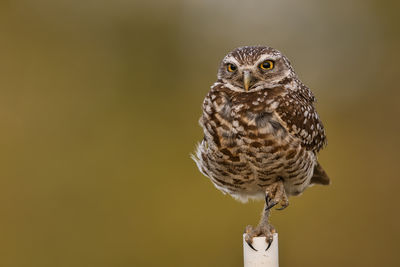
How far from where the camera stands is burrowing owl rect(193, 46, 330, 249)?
2.10m

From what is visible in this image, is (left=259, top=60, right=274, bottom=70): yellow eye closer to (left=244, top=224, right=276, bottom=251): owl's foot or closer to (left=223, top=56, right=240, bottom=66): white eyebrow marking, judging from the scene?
(left=223, top=56, right=240, bottom=66): white eyebrow marking

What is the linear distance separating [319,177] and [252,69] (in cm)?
90

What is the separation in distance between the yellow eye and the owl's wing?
0.15 meters

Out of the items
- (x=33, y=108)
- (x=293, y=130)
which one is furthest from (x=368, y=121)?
(x=33, y=108)

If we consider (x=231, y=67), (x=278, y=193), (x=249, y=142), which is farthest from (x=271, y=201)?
(x=231, y=67)

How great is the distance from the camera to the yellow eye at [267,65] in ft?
7.27

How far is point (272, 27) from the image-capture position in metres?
5.08

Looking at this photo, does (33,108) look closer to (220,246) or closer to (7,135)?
(7,135)

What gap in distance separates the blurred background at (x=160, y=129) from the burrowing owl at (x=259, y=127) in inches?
76.1

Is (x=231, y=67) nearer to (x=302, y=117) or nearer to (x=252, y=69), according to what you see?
(x=252, y=69)

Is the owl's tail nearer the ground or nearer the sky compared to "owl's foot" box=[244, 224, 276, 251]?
nearer the sky

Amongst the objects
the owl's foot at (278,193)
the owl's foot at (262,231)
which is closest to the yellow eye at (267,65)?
the owl's foot at (278,193)

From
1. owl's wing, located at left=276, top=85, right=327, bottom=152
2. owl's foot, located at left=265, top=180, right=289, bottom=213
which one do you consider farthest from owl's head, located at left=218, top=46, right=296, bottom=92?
owl's foot, located at left=265, top=180, right=289, bottom=213

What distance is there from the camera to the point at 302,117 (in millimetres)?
2223
